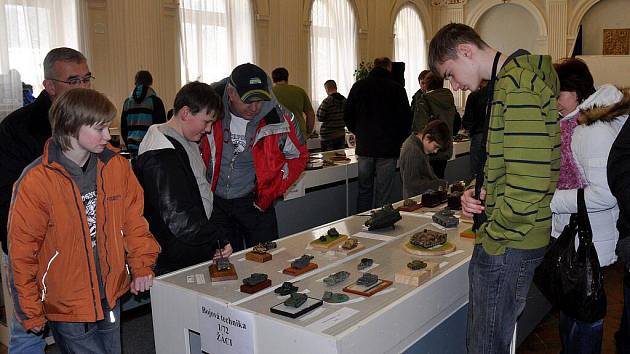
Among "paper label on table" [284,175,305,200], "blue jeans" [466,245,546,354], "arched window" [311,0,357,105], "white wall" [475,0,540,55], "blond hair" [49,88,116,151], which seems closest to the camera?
"blue jeans" [466,245,546,354]

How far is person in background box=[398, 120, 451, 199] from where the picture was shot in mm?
3584

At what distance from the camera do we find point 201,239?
2.07 meters

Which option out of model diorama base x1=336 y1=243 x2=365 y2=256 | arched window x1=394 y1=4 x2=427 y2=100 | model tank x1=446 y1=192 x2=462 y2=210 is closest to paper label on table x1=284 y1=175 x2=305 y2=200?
model tank x1=446 y1=192 x2=462 y2=210

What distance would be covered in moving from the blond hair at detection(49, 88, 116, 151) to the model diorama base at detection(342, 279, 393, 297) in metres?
0.92

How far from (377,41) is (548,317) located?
8.23 meters

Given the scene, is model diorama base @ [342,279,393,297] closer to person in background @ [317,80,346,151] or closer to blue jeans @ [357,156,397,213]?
blue jeans @ [357,156,397,213]

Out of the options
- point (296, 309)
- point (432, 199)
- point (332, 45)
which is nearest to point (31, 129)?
point (296, 309)

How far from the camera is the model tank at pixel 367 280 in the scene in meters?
1.81

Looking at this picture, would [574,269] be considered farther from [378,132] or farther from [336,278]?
[378,132]

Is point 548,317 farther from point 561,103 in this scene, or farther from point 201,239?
point 201,239

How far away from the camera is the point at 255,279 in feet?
6.05

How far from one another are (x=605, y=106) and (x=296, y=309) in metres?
1.22

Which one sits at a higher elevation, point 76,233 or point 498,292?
point 76,233

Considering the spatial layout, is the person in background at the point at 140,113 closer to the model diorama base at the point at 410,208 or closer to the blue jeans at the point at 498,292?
the model diorama base at the point at 410,208
